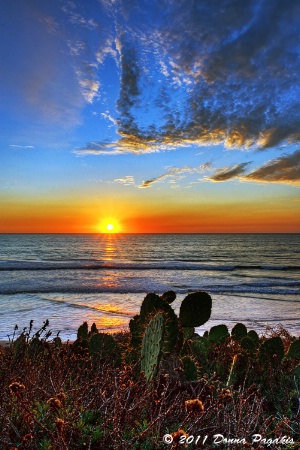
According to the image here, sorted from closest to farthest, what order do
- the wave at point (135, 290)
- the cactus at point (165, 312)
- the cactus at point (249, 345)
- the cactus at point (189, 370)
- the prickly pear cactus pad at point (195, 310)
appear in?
the cactus at point (189, 370) < the cactus at point (165, 312) < the prickly pear cactus pad at point (195, 310) < the cactus at point (249, 345) < the wave at point (135, 290)

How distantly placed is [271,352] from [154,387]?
2.39 metres

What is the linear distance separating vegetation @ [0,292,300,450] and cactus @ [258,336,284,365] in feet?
0.05

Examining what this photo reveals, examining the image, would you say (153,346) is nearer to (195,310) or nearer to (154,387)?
(154,387)

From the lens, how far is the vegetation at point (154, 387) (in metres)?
2.35

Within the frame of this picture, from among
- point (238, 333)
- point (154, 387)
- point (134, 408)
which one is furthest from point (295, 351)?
point (134, 408)

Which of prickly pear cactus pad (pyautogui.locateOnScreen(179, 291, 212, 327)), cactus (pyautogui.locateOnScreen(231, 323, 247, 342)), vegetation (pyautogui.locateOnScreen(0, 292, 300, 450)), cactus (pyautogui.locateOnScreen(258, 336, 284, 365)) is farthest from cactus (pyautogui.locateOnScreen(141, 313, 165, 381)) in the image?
cactus (pyautogui.locateOnScreen(231, 323, 247, 342))

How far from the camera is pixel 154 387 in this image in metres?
3.31

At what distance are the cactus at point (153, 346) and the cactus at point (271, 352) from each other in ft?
6.69

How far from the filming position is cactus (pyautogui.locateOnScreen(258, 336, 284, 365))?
16.1 feet

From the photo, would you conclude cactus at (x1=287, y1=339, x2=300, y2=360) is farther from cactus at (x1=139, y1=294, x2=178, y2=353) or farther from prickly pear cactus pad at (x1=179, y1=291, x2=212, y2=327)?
cactus at (x1=139, y1=294, x2=178, y2=353)

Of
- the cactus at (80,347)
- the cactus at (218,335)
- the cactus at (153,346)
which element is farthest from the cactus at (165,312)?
the cactus at (218,335)

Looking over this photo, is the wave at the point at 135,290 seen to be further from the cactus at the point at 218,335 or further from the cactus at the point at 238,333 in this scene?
the cactus at the point at 218,335

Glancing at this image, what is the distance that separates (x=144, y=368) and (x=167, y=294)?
6.63 feet

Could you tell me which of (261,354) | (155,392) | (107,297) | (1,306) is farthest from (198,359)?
(107,297)
